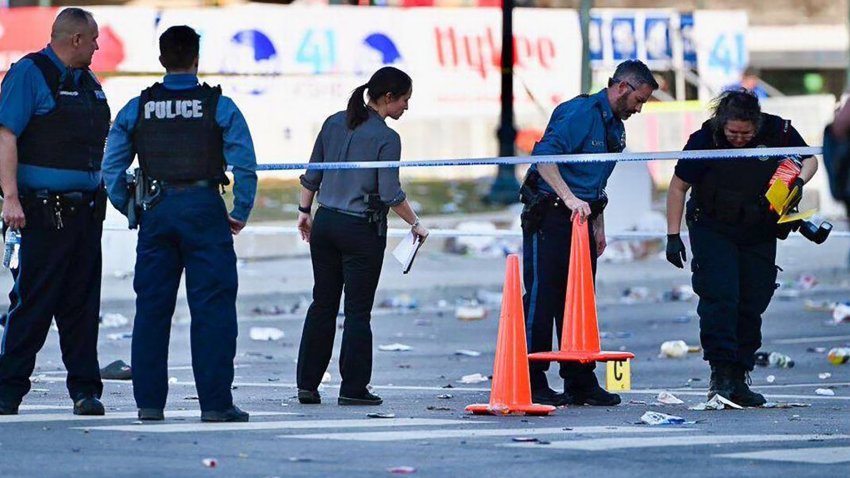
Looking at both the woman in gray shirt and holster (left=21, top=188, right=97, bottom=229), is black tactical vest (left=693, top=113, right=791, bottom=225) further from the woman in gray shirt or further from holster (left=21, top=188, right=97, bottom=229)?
holster (left=21, top=188, right=97, bottom=229)

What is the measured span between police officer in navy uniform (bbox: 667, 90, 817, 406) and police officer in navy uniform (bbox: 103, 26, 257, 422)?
97.2 inches

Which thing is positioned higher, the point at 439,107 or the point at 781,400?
the point at 439,107

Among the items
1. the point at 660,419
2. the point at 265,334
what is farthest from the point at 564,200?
the point at 265,334

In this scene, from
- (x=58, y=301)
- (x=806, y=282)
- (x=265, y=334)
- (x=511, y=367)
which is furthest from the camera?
(x=806, y=282)

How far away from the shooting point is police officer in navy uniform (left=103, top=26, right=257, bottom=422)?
9.18m

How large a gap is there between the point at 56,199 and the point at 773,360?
5.65 meters

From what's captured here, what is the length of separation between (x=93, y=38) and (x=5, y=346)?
1.46 metres

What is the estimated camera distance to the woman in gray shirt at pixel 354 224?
1058 cm

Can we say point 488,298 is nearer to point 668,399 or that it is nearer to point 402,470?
point 668,399

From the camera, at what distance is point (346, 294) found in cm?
1070

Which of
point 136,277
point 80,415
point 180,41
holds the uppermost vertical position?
point 180,41

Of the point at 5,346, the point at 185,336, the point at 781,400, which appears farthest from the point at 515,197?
the point at 5,346

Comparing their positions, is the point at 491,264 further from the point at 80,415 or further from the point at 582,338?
the point at 80,415

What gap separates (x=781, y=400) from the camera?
11.1 metres
